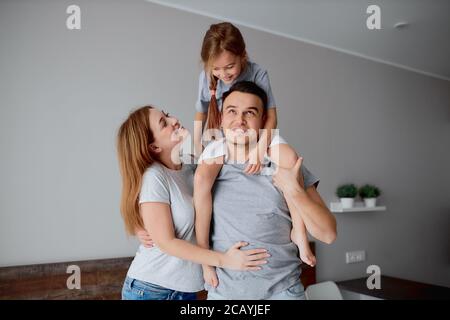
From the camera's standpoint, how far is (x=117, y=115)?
140cm

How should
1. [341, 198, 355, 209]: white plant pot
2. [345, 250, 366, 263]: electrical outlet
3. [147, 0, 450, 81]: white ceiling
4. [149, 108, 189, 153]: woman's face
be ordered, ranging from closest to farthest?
1. [149, 108, 189, 153]: woman's face
2. [147, 0, 450, 81]: white ceiling
3. [341, 198, 355, 209]: white plant pot
4. [345, 250, 366, 263]: electrical outlet

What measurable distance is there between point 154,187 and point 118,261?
725mm

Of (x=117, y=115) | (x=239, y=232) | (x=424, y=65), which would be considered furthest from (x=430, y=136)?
(x=239, y=232)

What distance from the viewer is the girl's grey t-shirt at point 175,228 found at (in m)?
0.75

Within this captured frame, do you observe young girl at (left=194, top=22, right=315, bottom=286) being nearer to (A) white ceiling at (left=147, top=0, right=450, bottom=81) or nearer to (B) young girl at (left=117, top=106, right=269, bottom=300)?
(B) young girl at (left=117, top=106, right=269, bottom=300)

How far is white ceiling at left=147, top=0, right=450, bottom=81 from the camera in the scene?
150 centimetres

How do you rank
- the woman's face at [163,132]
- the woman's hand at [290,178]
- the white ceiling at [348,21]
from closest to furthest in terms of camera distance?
the woman's hand at [290,178] → the woman's face at [163,132] → the white ceiling at [348,21]

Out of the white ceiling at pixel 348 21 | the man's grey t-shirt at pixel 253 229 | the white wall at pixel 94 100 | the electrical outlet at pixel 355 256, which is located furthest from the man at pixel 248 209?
the electrical outlet at pixel 355 256

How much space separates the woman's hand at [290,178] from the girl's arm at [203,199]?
5.1 inches

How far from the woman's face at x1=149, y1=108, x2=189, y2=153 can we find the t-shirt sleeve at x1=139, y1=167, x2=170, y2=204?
6cm

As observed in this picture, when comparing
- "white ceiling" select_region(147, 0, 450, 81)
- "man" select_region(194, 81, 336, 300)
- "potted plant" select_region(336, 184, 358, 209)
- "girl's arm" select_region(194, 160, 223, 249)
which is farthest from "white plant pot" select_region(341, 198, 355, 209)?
"girl's arm" select_region(194, 160, 223, 249)

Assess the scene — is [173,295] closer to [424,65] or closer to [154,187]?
[154,187]

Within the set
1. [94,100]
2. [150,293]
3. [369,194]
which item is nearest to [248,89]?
[150,293]

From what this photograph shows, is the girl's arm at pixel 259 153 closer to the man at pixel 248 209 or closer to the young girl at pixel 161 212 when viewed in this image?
the man at pixel 248 209
